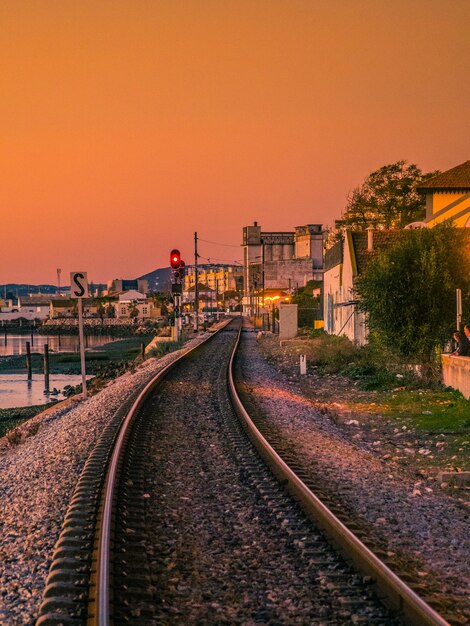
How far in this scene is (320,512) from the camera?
7.71 meters

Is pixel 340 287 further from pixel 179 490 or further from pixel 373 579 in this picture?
pixel 373 579

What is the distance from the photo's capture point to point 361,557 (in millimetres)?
6328

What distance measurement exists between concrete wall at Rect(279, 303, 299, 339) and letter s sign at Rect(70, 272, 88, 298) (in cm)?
2985

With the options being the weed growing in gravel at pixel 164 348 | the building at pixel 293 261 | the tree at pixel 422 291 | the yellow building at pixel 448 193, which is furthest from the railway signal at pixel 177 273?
the building at pixel 293 261

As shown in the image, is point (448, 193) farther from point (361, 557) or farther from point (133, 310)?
point (133, 310)

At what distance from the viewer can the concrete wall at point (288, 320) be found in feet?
162

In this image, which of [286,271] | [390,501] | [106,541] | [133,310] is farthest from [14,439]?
[133,310]

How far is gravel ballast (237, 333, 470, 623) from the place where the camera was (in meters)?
6.65

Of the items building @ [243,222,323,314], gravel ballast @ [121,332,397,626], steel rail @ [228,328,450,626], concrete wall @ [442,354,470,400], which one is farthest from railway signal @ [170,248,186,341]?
building @ [243,222,323,314]

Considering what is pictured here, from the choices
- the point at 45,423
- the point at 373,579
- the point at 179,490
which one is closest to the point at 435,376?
the point at 45,423

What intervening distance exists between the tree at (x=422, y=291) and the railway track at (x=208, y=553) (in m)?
11.1

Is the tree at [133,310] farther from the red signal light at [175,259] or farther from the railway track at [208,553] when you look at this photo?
the railway track at [208,553]

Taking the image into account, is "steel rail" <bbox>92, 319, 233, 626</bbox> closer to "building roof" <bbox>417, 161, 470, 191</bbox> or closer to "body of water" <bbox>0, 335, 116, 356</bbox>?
"building roof" <bbox>417, 161, 470, 191</bbox>

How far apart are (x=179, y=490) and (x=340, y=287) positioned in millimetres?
32577
